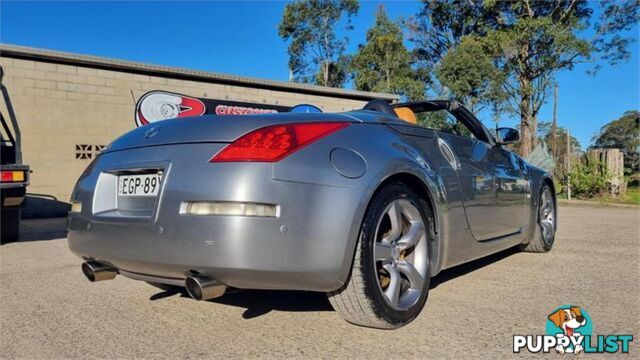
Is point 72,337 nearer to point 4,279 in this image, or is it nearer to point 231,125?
point 231,125

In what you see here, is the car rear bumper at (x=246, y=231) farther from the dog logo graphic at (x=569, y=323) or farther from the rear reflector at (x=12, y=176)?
the rear reflector at (x=12, y=176)

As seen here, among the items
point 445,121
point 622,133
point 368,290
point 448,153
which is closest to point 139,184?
point 368,290

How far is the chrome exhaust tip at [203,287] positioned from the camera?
2.18m

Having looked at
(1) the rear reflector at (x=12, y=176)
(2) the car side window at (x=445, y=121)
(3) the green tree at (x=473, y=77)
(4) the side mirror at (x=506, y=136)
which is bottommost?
(1) the rear reflector at (x=12, y=176)

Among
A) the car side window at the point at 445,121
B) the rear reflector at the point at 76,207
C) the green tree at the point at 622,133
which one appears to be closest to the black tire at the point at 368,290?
the rear reflector at the point at 76,207

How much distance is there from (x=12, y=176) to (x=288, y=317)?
405 centimetres

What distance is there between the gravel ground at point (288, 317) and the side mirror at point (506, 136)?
42.1 inches

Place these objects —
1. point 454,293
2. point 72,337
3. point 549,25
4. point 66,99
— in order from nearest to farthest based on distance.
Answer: point 72,337 → point 454,293 → point 66,99 → point 549,25

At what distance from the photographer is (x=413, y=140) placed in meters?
2.98

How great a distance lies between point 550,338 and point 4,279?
3975 millimetres

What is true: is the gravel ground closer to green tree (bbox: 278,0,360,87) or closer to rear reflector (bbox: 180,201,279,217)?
rear reflector (bbox: 180,201,279,217)

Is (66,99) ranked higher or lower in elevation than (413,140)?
higher

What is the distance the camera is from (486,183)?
11.9 feet

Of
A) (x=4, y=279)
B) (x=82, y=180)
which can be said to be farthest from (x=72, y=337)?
(x=4, y=279)
